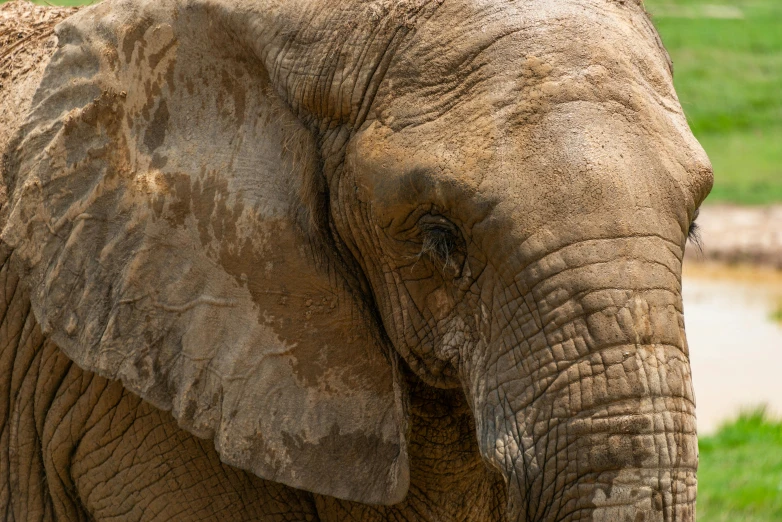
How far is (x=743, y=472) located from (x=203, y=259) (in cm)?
355

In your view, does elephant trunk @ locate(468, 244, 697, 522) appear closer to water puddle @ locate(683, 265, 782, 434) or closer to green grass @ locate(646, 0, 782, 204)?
water puddle @ locate(683, 265, 782, 434)

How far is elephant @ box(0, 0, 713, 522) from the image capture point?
2.47 meters

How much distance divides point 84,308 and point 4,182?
0.47 metres

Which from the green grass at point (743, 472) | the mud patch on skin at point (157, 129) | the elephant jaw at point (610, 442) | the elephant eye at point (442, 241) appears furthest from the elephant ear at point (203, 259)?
the green grass at point (743, 472)

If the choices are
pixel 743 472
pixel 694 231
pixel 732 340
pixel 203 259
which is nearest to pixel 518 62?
pixel 694 231

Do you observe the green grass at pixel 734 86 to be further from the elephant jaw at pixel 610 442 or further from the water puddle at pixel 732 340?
the elephant jaw at pixel 610 442

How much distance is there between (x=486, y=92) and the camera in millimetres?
2592

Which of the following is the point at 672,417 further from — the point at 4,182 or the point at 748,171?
the point at 748,171

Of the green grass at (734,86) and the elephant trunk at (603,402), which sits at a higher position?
the elephant trunk at (603,402)

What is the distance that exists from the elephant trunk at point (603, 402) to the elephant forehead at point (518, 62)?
34 cm

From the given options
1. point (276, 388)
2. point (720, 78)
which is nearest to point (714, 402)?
point (276, 388)

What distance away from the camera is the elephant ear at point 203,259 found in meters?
2.91

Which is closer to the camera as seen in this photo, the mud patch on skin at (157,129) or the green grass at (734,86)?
the mud patch on skin at (157,129)

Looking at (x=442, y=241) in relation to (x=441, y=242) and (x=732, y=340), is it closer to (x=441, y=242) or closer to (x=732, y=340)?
(x=441, y=242)
